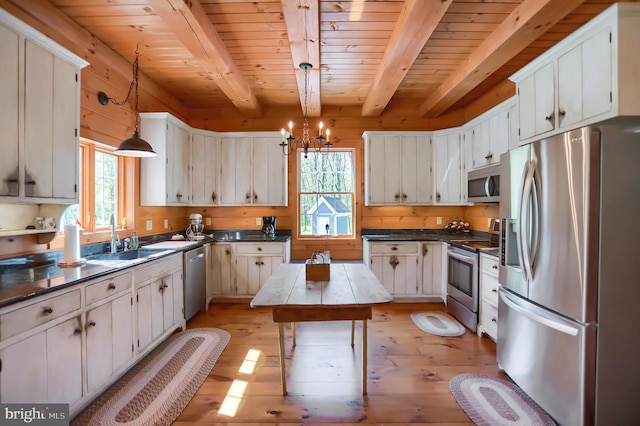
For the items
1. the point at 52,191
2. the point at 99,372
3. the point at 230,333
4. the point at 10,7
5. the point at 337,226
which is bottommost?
the point at 230,333

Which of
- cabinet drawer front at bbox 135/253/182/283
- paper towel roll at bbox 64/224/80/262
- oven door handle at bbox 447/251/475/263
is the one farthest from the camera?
oven door handle at bbox 447/251/475/263

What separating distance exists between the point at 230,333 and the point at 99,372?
132 cm

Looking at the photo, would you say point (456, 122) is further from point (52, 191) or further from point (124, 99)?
point (52, 191)

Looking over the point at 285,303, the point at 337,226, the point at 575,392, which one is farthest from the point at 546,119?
the point at 337,226

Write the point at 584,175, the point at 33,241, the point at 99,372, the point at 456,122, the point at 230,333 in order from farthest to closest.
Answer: the point at 456,122
the point at 230,333
the point at 33,241
the point at 99,372
the point at 584,175

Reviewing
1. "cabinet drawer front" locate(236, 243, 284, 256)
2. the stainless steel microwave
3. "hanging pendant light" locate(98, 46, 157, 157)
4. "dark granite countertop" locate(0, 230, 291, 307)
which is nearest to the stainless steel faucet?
"dark granite countertop" locate(0, 230, 291, 307)

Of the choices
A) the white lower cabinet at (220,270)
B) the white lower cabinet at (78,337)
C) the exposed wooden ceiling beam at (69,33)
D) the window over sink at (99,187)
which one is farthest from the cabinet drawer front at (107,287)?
the exposed wooden ceiling beam at (69,33)

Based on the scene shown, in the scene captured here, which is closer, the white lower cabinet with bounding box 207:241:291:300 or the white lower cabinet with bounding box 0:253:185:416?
the white lower cabinet with bounding box 0:253:185:416

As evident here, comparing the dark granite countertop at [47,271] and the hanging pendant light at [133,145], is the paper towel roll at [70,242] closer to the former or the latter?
the dark granite countertop at [47,271]

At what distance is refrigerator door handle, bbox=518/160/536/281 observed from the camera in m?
2.07

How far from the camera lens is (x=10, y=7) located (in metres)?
2.13

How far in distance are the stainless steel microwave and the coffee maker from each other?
2.72 m

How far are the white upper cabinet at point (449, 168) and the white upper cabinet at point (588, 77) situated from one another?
1.58 metres

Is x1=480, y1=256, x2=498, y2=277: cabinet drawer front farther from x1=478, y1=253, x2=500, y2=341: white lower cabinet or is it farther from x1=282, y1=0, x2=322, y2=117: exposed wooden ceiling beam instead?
x1=282, y1=0, x2=322, y2=117: exposed wooden ceiling beam
